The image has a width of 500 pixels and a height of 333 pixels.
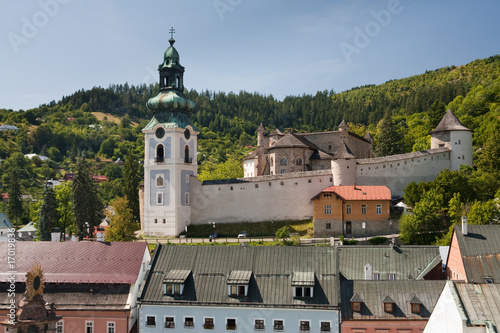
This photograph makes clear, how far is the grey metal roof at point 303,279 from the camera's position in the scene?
30.3 meters

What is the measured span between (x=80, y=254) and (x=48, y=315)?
14.5m

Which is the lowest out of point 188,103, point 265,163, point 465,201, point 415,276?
point 415,276

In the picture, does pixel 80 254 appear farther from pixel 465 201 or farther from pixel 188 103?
pixel 465 201

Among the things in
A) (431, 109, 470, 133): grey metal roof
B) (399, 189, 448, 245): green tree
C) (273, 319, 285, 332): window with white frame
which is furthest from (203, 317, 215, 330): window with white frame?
(431, 109, 470, 133): grey metal roof

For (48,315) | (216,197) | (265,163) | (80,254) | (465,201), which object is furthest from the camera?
(265,163)

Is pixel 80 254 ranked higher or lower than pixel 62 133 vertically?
lower

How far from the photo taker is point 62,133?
167875 millimetres

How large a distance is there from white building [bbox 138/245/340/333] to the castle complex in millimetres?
25141

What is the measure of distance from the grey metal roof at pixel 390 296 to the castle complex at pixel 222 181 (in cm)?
2659

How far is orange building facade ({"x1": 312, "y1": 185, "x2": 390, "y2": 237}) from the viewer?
172ft

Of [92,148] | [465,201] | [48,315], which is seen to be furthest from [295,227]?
[92,148]

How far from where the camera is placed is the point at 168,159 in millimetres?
59094

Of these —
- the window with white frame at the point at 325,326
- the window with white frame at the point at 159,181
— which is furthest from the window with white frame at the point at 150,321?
the window with white frame at the point at 159,181

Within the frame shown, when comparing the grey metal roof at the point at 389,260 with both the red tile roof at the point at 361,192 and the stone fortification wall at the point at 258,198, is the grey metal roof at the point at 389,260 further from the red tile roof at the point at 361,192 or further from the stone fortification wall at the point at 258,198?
the stone fortification wall at the point at 258,198
